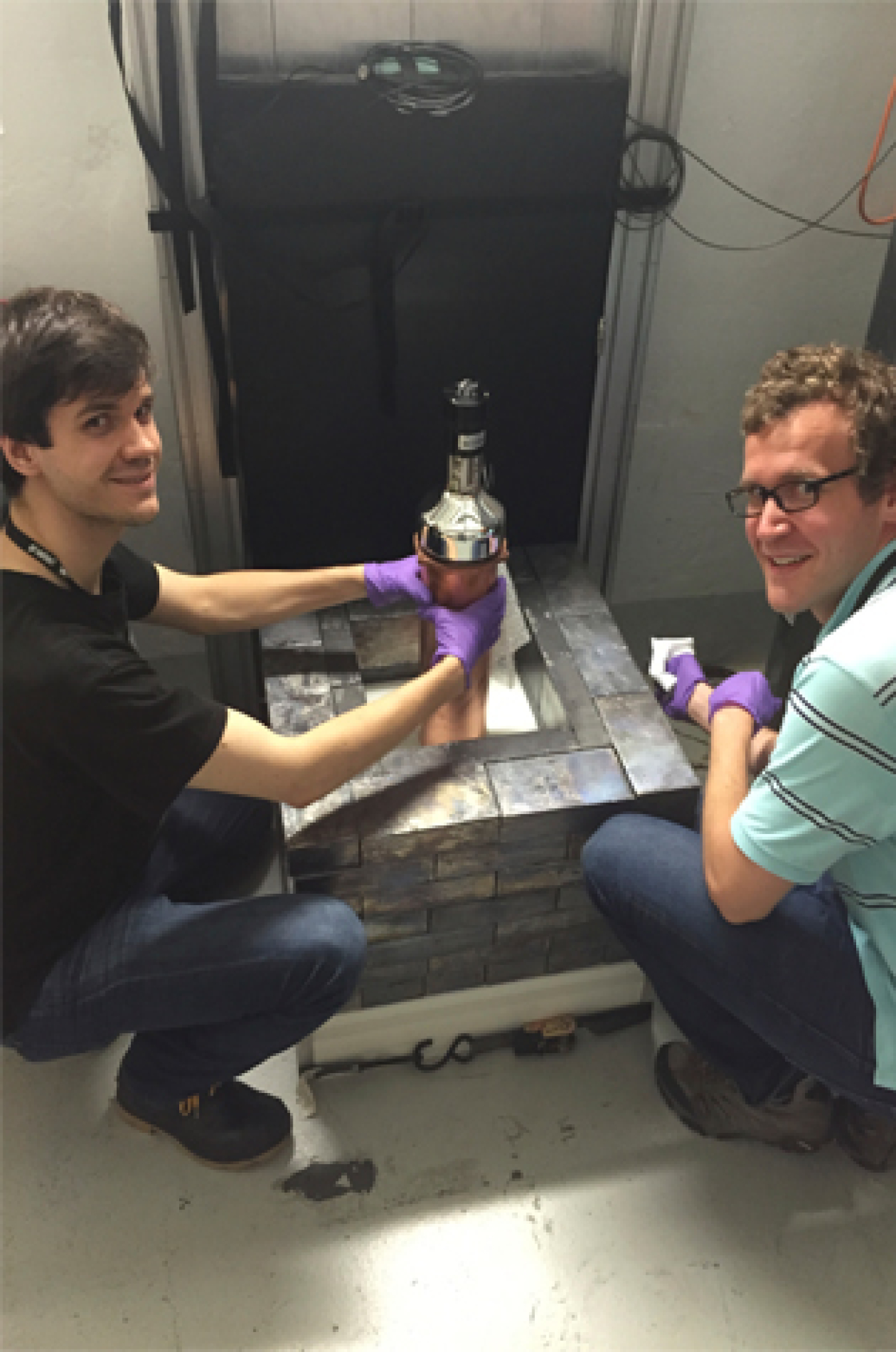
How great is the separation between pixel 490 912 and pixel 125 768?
0.58 m

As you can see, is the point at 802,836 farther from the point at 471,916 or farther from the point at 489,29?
the point at 489,29

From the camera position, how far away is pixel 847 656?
1.05 meters

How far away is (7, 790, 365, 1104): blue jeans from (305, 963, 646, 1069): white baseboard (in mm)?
193

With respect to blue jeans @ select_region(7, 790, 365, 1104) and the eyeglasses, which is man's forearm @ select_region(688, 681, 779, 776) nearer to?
the eyeglasses

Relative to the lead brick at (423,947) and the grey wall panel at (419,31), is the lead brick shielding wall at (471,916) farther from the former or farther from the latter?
the grey wall panel at (419,31)

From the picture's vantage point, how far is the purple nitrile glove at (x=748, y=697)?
1424mm

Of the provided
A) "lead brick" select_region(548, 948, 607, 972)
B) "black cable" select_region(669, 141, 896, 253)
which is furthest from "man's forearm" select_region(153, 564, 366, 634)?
"black cable" select_region(669, 141, 896, 253)

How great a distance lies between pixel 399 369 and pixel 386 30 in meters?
0.46

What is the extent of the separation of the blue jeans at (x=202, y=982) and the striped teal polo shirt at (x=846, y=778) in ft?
1.74

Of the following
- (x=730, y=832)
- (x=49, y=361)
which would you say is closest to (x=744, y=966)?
(x=730, y=832)

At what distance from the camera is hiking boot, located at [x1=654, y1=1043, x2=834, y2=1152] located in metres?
1.53

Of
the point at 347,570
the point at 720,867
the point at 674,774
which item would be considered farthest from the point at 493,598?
the point at 720,867

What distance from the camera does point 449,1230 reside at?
57.2 inches

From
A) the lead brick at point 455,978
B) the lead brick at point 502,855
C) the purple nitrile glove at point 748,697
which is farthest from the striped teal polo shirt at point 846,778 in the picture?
the lead brick at point 455,978
